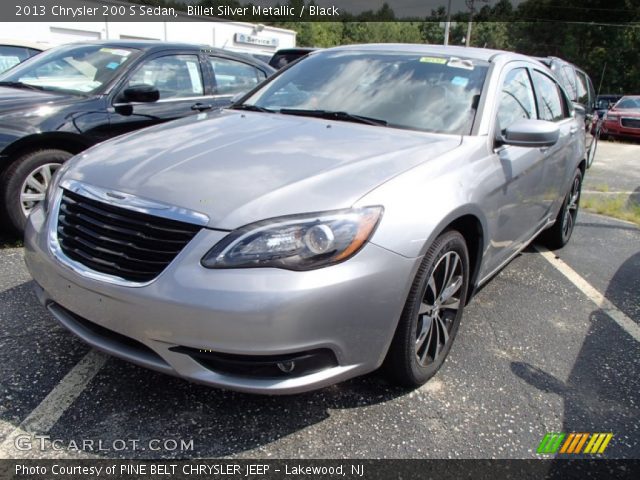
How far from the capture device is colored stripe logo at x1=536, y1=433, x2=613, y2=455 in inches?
85.4

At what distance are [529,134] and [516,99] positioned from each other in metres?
0.74

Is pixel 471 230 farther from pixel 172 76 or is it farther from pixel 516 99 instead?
pixel 172 76

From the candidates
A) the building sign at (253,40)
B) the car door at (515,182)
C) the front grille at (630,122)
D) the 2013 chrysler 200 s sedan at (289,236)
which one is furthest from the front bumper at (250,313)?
the building sign at (253,40)

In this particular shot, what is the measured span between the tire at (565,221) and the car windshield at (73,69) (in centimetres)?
406

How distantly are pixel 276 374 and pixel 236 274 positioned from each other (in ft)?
1.36

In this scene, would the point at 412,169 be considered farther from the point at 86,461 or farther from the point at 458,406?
the point at 86,461

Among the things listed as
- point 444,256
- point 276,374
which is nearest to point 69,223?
point 276,374

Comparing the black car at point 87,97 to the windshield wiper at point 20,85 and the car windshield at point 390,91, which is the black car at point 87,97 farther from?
the car windshield at point 390,91

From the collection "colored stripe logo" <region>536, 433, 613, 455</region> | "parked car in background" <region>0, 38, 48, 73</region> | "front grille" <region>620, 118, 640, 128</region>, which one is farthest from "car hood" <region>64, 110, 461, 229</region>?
"front grille" <region>620, 118, 640, 128</region>

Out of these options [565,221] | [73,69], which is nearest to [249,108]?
[73,69]

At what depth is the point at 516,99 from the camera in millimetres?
3352

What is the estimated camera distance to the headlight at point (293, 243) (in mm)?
1853

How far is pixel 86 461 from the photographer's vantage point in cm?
192

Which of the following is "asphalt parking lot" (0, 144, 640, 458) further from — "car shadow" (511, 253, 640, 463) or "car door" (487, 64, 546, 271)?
"car door" (487, 64, 546, 271)
